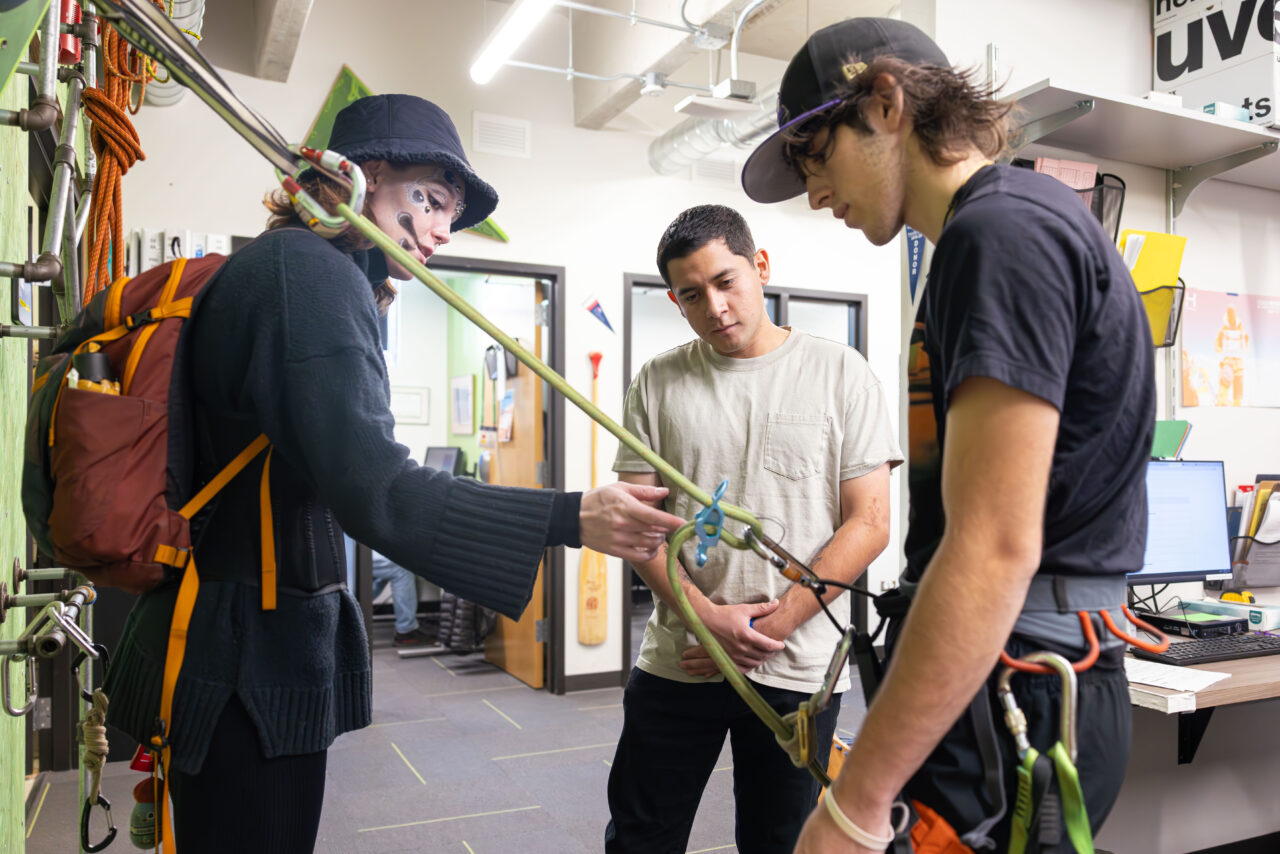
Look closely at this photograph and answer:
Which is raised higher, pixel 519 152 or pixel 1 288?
pixel 519 152

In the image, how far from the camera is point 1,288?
1695mm

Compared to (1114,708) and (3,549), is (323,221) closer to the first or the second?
(1114,708)

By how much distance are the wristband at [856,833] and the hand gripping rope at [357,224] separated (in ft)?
0.56

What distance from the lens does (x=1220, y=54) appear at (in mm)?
2682

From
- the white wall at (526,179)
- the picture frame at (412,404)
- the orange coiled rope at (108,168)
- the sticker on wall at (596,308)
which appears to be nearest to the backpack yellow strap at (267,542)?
the orange coiled rope at (108,168)

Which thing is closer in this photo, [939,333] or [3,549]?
[939,333]

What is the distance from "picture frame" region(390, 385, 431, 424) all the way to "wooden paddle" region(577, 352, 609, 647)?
3.07 m

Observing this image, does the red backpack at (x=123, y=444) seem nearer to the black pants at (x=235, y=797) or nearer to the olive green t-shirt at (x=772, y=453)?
the black pants at (x=235, y=797)

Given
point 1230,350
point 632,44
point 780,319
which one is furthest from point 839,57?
point 780,319

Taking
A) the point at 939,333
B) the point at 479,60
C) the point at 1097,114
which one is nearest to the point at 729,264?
the point at 939,333

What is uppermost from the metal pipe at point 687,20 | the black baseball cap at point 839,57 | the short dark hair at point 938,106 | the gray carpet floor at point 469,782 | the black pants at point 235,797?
the metal pipe at point 687,20

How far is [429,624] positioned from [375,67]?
3.71 metres

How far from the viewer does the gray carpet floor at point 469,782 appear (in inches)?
118

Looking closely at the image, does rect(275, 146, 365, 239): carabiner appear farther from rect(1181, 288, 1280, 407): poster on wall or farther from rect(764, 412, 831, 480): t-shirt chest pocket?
rect(1181, 288, 1280, 407): poster on wall
